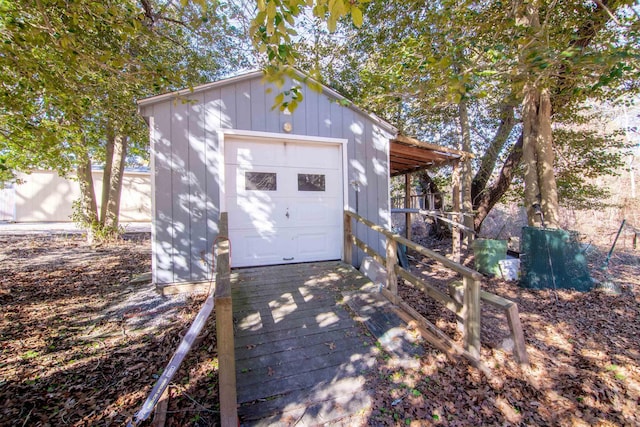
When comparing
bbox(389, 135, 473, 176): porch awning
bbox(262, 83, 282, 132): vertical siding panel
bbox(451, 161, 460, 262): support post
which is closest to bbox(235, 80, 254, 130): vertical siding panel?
bbox(262, 83, 282, 132): vertical siding panel

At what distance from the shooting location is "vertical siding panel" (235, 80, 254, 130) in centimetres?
458

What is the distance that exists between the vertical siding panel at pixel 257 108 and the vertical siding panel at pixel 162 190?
1.25 metres

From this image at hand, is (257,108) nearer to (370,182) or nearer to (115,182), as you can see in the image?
(370,182)

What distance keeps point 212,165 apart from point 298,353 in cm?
308

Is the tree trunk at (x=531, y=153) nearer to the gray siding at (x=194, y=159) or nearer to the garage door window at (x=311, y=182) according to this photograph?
the garage door window at (x=311, y=182)

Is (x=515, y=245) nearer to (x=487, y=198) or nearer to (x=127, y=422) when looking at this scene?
(x=487, y=198)

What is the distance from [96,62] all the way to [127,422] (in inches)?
151

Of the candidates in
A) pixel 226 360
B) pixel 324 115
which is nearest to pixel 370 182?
pixel 324 115

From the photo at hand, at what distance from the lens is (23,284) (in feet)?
16.5

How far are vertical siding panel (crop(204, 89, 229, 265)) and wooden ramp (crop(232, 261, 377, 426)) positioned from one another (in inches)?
37.5

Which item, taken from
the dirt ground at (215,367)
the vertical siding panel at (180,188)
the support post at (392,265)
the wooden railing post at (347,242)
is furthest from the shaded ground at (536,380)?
the vertical siding panel at (180,188)

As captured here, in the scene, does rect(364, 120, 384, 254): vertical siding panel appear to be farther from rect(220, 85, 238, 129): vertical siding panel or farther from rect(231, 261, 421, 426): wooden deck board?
rect(220, 85, 238, 129): vertical siding panel

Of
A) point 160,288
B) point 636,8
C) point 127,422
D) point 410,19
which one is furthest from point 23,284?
point 636,8

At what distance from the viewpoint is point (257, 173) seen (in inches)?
187
